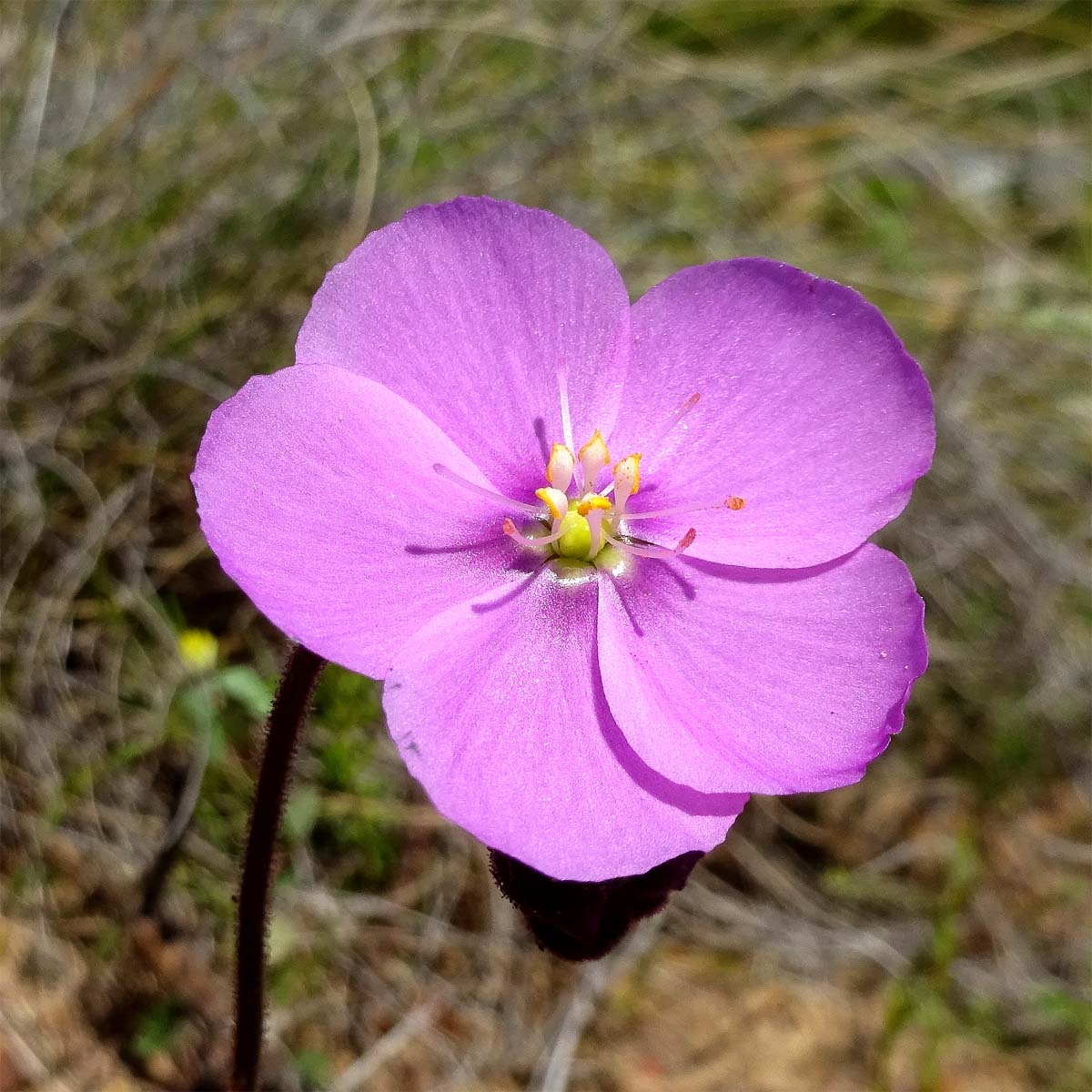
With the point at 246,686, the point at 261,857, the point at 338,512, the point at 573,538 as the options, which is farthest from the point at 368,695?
the point at 338,512

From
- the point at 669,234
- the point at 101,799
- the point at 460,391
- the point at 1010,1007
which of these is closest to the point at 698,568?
the point at 460,391

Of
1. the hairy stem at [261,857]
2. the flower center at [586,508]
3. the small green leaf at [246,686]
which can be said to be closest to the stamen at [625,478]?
the flower center at [586,508]

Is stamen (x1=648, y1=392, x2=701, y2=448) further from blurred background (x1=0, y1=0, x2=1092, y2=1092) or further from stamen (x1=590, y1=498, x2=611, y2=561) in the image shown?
blurred background (x1=0, y1=0, x2=1092, y2=1092)

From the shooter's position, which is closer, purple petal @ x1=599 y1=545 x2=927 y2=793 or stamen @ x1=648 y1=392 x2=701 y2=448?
purple petal @ x1=599 y1=545 x2=927 y2=793

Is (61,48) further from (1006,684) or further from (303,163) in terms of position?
(1006,684)

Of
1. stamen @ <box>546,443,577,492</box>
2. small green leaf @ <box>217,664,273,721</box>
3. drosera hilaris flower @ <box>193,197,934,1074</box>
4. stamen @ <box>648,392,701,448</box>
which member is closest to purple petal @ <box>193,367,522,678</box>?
drosera hilaris flower @ <box>193,197,934,1074</box>

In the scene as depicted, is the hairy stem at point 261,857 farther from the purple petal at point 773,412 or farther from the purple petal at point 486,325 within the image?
the purple petal at point 773,412
